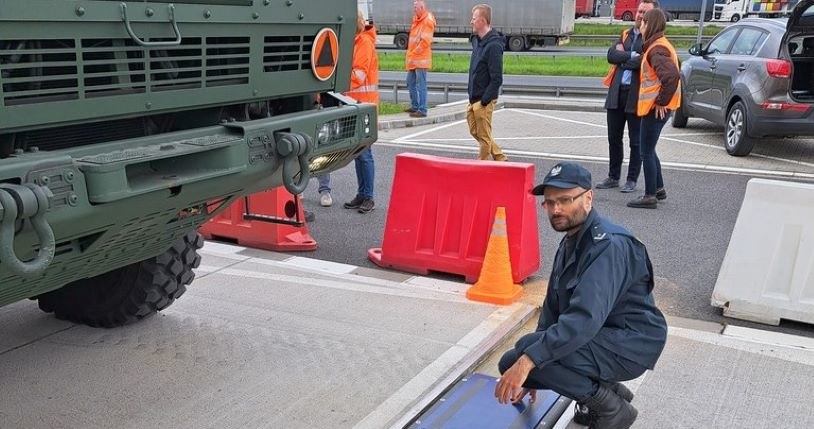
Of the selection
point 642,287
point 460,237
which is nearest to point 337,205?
point 460,237

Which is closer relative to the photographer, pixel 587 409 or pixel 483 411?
pixel 587 409

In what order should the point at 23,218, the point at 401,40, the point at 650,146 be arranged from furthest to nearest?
the point at 401,40
the point at 650,146
the point at 23,218

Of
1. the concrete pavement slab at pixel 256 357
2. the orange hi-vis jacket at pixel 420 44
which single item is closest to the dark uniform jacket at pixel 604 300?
the concrete pavement slab at pixel 256 357

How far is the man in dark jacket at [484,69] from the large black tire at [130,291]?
15.6 ft

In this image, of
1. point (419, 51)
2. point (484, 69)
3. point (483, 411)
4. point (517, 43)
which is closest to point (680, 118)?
point (419, 51)

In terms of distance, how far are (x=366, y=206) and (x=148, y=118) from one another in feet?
14.6

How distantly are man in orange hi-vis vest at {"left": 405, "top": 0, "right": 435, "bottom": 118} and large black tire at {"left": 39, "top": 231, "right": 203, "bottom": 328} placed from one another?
8.96 m

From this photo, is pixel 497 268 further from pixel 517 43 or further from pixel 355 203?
pixel 517 43

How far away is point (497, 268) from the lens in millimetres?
5371

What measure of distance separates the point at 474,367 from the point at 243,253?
2748 mm

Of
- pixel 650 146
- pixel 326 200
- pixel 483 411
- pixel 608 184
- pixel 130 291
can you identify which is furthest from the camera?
pixel 608 184

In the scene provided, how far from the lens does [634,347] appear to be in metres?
3.37

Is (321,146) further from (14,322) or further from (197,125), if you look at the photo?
(14,322)

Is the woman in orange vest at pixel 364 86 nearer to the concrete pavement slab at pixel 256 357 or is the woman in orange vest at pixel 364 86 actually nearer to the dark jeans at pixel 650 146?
the concrete pavement slab at pixel 256 357
